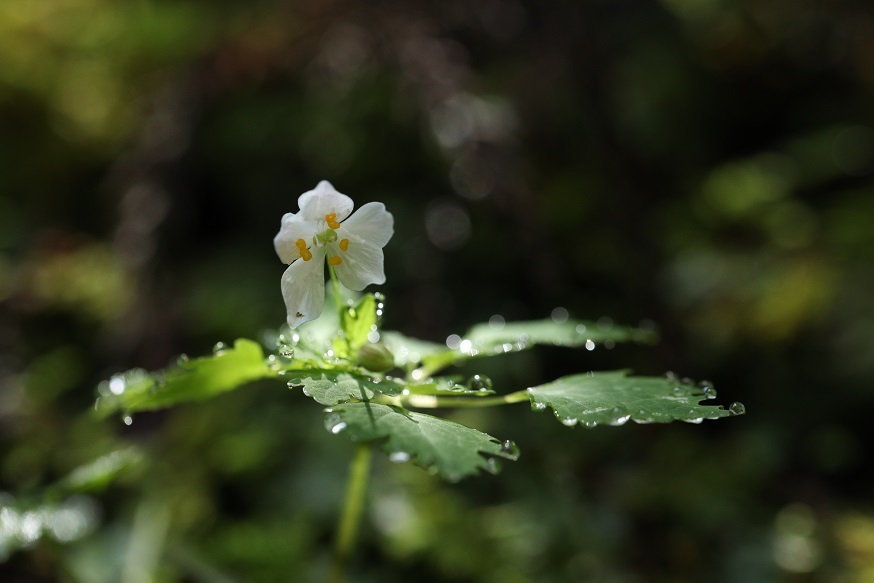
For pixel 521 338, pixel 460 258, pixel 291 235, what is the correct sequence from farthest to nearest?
pixel 460 258, pixel 521 338, pixel 291 235

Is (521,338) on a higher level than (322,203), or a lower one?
lower

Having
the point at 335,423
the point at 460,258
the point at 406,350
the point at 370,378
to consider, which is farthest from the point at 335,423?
the point at 460,258

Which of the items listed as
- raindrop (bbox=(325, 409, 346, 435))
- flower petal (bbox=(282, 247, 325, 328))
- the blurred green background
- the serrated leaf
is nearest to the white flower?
flower petal (bbox=(282, 247, 325, 328))

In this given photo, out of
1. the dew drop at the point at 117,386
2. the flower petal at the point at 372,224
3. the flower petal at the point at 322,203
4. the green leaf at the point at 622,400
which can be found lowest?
the green leaf at the point at 622,400

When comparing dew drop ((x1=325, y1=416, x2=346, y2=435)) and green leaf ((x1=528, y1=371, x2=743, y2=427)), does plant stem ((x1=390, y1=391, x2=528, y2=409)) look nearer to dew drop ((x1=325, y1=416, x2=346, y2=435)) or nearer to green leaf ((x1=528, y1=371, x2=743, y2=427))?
green leaf ((x1=528, y1=371, x2=743, y2=427))

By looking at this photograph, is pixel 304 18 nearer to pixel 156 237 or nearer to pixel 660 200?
pixel 156 237

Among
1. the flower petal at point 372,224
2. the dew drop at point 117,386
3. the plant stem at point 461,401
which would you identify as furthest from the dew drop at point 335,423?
the dew drop at point 117,386

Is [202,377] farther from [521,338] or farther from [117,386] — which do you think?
[521,338]

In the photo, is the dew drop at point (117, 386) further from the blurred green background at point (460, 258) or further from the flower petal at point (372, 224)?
the flower petal at point (372, 224)
